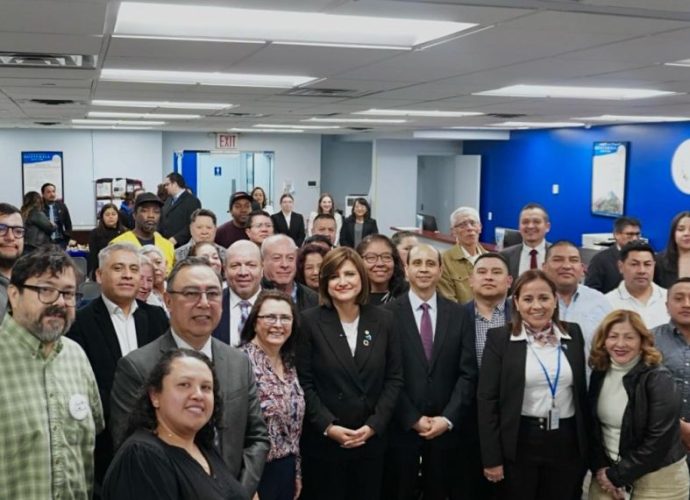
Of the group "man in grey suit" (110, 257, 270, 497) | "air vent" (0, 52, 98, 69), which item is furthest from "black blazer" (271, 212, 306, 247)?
"man in grey suit" (110, 257, 270, 497)

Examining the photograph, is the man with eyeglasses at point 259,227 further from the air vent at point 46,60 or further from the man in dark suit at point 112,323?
the man in dark suit at point 112,323

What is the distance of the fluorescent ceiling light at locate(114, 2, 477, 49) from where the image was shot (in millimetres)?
2930

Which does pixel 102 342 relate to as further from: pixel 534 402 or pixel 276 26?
pixel 534 402

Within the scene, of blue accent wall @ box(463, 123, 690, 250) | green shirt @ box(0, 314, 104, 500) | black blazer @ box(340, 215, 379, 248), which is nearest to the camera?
green shirt @ box(0, 314, 104, 500)

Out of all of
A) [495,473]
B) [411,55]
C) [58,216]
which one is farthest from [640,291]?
[58,216]

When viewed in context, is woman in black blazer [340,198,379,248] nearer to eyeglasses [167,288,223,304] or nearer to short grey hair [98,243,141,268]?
short grey hair [98,243,141,268]

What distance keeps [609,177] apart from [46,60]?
852 centimetres

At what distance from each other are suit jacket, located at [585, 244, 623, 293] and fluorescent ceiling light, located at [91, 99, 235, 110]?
4.03 metres

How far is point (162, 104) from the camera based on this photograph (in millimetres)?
7453

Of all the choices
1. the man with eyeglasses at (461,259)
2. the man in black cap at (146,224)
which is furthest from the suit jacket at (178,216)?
the man with eyeglasses at (461,259)

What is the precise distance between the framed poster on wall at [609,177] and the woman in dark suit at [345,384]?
7802 millimetres

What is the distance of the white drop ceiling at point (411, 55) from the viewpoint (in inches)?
104

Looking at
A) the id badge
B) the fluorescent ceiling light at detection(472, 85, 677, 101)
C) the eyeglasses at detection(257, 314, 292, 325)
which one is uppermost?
the fluorescent ceiling light at detection(472, 85, 677, 101)

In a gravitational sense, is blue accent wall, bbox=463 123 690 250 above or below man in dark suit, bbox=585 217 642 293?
above
